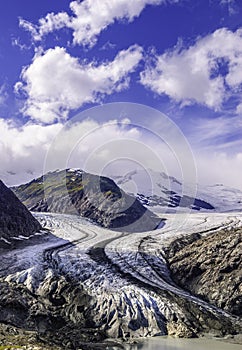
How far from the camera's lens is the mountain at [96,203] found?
320 ft

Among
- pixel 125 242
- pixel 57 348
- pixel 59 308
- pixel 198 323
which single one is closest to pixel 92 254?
pixel 125 242

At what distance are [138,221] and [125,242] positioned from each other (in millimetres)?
30262

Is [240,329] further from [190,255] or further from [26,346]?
[26,346]

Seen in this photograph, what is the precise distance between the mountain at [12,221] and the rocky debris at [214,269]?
24418 mm

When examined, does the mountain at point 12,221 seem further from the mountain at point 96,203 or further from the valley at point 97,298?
the mountain at point 96,203

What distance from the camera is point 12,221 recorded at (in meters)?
67.5

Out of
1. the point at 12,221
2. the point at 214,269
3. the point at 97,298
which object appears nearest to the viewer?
the point at 97,298

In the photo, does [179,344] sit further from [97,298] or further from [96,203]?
[96,203]

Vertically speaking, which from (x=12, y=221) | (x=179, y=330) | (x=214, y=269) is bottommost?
(x=179, y=330)

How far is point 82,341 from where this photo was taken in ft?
110

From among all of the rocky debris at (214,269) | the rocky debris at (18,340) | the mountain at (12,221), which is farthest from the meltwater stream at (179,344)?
the mountain at (12,221)

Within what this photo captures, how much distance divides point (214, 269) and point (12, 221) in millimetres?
34420

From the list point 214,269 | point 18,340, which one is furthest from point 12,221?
point 18,340

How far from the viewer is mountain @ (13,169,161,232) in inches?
3844
